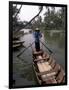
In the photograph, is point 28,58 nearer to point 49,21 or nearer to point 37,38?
point 37,38

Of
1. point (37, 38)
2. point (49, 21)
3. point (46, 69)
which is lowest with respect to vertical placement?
point (46, 69)

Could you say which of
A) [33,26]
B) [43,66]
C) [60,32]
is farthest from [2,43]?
[60,32]

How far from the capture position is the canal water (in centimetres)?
202

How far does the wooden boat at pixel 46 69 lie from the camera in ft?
6.80

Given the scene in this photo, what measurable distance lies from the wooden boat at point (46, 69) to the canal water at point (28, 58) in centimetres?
5

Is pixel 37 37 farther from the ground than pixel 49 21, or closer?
closer

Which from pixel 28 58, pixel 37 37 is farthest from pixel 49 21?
pixel 28 58

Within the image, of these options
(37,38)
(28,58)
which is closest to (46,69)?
(28,58)

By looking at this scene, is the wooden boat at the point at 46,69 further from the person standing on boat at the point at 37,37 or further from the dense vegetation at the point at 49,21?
the dense vegetation at the point at 49,21

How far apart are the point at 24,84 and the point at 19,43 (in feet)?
1.41

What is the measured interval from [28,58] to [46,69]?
9.2 inches

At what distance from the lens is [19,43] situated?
6.63ft

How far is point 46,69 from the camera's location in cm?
210

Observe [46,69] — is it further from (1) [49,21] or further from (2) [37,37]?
(1) [49,21]
